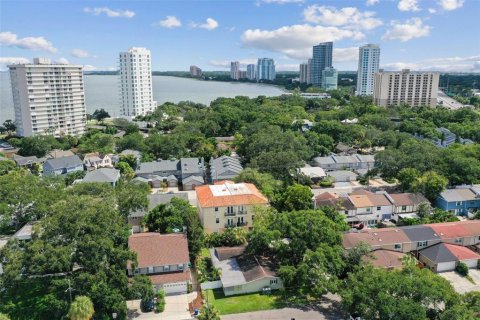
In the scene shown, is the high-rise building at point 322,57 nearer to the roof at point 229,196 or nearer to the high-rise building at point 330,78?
the high-rise building at point 330,78

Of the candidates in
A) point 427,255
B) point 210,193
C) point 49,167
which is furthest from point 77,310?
point 49,167

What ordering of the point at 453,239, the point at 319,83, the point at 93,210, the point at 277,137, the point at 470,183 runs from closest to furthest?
the point at 93,210
the point at 453,239
the point at 470,183
the point at 277,137
the point at 319,83

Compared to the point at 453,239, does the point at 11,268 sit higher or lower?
higher

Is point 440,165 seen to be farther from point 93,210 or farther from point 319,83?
point 319,83

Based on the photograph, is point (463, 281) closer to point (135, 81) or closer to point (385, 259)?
point (385, 259)

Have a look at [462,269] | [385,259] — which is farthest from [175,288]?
[462,269]

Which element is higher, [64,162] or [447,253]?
[64,162]

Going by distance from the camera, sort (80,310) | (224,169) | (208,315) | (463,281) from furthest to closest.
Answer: (224,169) → (463,281) → (208,315) → (80,310)
